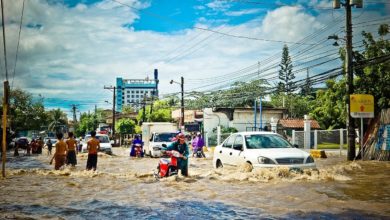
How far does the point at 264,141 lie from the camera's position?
12.6 metres

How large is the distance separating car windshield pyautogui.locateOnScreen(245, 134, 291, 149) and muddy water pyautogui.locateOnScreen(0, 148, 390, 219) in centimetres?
95

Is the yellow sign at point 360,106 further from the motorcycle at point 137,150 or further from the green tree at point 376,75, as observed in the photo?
the motorcycle at point 137,150

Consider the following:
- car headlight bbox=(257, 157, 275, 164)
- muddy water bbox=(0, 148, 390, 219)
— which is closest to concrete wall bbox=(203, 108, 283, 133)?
muddy water bbox=(0, 148, 390, 219)

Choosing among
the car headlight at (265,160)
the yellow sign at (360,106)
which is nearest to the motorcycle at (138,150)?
the yellow sign at (360,106)

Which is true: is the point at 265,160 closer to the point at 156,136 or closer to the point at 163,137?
the point at 163,137

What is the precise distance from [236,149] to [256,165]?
4.78 ft

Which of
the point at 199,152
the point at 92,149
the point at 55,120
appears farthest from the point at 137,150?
the point at 55,120

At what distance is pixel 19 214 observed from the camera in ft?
25.3

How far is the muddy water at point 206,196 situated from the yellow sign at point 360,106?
237 inches

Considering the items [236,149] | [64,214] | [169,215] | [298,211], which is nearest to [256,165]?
[236,149]

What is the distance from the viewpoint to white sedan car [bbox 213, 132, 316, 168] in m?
11.1

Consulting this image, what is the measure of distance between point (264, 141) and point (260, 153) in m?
1.22

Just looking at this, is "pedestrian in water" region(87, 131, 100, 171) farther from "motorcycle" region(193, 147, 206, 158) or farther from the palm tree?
the palm tree

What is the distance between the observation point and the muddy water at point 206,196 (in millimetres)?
7469
